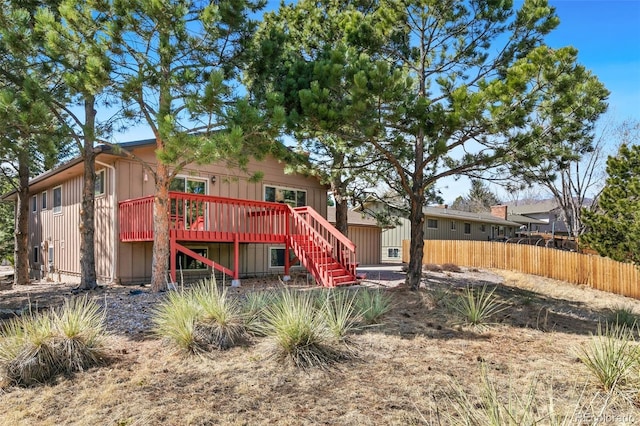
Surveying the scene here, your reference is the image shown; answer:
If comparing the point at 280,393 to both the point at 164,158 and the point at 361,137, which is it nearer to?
the point at 164,158

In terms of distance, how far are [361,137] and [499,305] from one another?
12.9 feet

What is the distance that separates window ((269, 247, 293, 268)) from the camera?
14.3m

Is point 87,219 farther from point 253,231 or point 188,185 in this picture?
point 253,231

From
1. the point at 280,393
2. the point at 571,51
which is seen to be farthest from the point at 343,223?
the point at 280,393

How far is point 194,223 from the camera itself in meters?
12.6

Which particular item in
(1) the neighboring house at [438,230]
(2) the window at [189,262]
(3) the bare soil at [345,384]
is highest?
(1) the neighboring house at [438,230]

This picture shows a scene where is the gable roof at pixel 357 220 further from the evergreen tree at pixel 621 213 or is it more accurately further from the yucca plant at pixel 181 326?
the yucca plant at pixel 181 326

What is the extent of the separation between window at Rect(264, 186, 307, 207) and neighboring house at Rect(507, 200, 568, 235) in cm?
2687

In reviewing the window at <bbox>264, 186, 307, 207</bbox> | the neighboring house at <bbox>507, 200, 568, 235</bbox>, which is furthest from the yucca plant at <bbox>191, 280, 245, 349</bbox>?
the neighboring house at <bbox>507, 200, 568, 235</bbox>

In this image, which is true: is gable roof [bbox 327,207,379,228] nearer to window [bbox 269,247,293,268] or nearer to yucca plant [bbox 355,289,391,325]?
window [bbox 269,247,293,268]

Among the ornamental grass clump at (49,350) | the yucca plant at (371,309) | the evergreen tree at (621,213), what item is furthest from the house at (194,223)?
the evergreen tree at (621,213)

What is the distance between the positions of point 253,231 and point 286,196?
2.63m

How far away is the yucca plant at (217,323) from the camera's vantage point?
17.0 feet

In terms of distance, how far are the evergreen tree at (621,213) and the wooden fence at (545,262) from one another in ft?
7.18
